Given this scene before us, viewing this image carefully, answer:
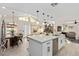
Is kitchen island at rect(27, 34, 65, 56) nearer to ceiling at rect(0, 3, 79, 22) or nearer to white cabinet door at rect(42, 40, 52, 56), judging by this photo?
white cabinet door at rect(42, 40, 52, 56)

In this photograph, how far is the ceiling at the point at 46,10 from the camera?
2166mm

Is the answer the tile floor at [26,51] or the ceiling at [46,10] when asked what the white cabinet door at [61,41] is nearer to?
the tile floor at [26,51]

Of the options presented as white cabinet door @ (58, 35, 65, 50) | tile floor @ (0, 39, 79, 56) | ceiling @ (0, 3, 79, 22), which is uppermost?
ceiling @ (0, 3, 79, 22)

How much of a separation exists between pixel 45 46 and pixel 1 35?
915 mm

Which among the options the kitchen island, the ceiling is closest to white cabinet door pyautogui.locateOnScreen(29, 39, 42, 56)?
the kitchen island

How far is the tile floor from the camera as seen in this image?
85.2 inches

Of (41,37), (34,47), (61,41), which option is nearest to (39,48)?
(34,47)

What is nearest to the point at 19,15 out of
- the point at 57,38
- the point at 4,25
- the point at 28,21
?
the point at 28,21

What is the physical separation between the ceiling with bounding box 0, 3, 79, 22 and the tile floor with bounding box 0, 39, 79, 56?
568mm

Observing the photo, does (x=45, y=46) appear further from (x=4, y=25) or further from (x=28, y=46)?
(x=4, y=25)

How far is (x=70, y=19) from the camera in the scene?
215cm

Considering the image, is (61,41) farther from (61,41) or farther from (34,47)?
(34,47)

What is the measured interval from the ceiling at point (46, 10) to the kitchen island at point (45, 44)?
392 mm

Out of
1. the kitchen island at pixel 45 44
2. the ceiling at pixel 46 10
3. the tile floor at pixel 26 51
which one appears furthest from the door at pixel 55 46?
the ceiling at pixel 46 10
